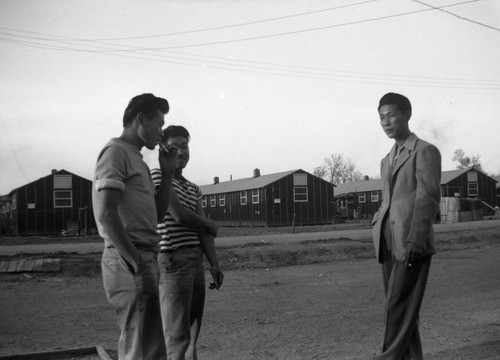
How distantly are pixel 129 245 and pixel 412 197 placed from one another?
7.05 feet

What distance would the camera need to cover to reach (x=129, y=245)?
7.80ft

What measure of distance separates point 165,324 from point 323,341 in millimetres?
2295

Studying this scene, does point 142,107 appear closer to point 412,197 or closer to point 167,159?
point 167,159

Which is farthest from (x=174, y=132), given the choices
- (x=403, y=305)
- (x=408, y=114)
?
(x=403, y=305)

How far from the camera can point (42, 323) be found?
6219mm

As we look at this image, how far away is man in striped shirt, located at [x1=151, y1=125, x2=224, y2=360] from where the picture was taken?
129 inches

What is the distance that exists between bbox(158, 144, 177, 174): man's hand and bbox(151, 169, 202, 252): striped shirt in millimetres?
259

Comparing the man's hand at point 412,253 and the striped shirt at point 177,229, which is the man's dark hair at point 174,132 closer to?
the striped shirt at point 177,229

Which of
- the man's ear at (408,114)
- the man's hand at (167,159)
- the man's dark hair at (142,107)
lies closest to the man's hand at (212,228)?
the man's hand at (167,159)

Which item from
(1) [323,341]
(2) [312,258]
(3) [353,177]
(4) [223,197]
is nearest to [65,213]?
(4) [223,197]

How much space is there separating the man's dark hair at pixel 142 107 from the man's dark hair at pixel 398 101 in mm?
1853

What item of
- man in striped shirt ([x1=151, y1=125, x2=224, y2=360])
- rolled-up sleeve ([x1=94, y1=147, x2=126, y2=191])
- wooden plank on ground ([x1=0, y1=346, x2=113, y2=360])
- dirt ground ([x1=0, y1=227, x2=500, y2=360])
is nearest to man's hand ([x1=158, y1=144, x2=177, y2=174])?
man in striped shirt ([x1=151, y1=125, x2=224, y2=360])

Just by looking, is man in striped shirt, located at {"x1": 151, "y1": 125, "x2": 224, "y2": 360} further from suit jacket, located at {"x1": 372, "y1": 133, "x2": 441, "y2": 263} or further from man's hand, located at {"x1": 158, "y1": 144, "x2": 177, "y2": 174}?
suit jacket, located at {"x1": 372, "y1": 133, "x2": 441, "y2": 263}

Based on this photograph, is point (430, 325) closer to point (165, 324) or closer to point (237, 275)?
point (165, 324)
